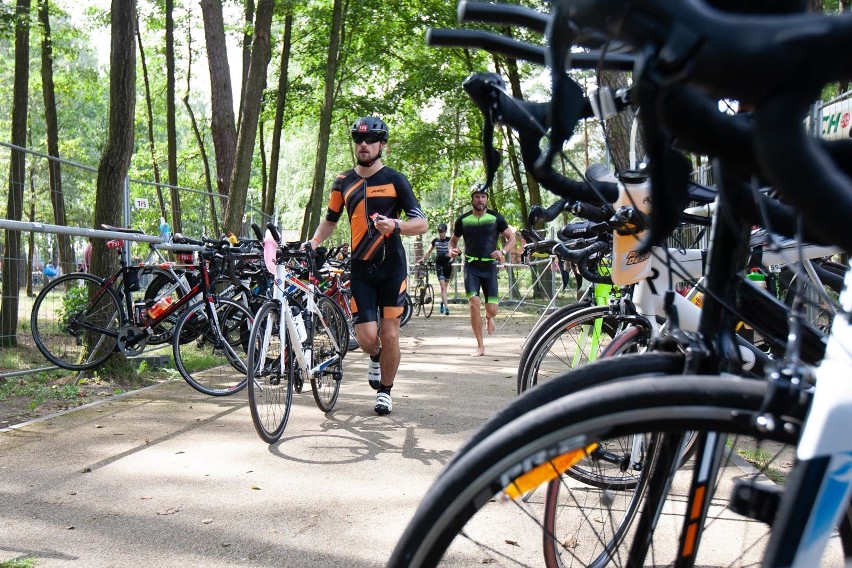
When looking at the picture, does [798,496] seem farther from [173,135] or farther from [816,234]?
[173,135]

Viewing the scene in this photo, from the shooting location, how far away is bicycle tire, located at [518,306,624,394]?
4695mm

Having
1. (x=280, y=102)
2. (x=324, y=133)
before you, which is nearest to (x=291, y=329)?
(x=324, y=133)

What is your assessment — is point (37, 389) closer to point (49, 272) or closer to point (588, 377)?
point (49, 272)

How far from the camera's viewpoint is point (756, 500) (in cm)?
134

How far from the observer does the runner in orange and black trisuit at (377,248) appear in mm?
6949

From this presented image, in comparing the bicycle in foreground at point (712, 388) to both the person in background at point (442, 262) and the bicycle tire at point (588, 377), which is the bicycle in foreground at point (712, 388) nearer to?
the bicycle tire at point (588, 377)

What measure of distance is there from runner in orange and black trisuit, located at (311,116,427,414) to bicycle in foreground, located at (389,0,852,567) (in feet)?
17.0

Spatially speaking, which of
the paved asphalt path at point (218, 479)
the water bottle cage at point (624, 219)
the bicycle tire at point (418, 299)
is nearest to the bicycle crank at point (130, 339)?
the paved asphalt path at point (218, 479)

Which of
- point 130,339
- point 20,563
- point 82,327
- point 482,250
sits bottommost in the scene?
point 20,563

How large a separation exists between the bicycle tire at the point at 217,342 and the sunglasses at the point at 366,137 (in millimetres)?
2318

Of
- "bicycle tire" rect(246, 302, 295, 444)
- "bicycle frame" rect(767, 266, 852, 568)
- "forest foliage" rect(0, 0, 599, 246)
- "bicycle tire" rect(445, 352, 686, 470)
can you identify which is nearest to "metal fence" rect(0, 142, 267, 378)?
"bicycle tire" rect(246, 302, 295, 444)

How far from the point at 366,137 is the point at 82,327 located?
364cm

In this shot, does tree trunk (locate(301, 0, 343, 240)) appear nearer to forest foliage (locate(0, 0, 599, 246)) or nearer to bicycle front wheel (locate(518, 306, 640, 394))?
forest foliage (locate(0, 0, 599, 246))

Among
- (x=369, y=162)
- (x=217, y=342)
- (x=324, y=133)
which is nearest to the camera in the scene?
(x=369, y=162)
